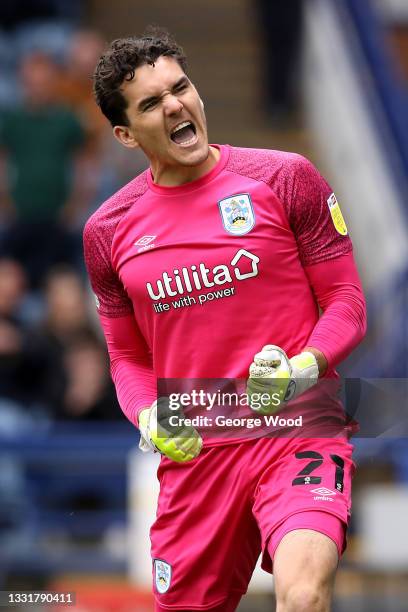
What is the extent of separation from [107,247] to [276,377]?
0.96 metres

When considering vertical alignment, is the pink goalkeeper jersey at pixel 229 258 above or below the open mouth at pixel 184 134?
below

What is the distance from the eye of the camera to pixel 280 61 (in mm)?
13500

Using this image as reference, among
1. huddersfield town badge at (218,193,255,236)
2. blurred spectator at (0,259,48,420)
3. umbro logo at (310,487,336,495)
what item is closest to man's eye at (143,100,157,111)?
huddersfield town badge at (218,193,255,236)

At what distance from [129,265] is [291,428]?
2.73 ft

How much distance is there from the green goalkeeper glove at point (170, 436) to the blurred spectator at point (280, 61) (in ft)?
28.8

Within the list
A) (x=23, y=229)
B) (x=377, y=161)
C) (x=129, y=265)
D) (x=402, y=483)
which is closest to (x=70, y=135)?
(x=23, y=229)

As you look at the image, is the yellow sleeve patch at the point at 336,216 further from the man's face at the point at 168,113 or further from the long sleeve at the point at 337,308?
the man's face at the point at 168,113

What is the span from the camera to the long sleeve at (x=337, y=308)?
16.4ft

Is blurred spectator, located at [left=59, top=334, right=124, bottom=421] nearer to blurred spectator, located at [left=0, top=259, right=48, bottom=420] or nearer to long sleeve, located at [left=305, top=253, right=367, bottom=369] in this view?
→ blurred spectator, located at [left=0, top=259, right=48, bottom=420]

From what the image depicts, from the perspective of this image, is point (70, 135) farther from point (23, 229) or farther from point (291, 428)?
point (291, 428)

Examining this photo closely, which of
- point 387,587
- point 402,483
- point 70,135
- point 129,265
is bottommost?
point 387,587

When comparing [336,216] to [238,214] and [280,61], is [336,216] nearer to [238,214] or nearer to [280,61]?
[238,214]

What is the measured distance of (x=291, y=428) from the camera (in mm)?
5055

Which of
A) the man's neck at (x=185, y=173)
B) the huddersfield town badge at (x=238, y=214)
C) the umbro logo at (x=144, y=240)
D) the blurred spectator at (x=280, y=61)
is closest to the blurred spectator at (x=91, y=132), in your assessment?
the blurred spectator at (x=280, y=61)
